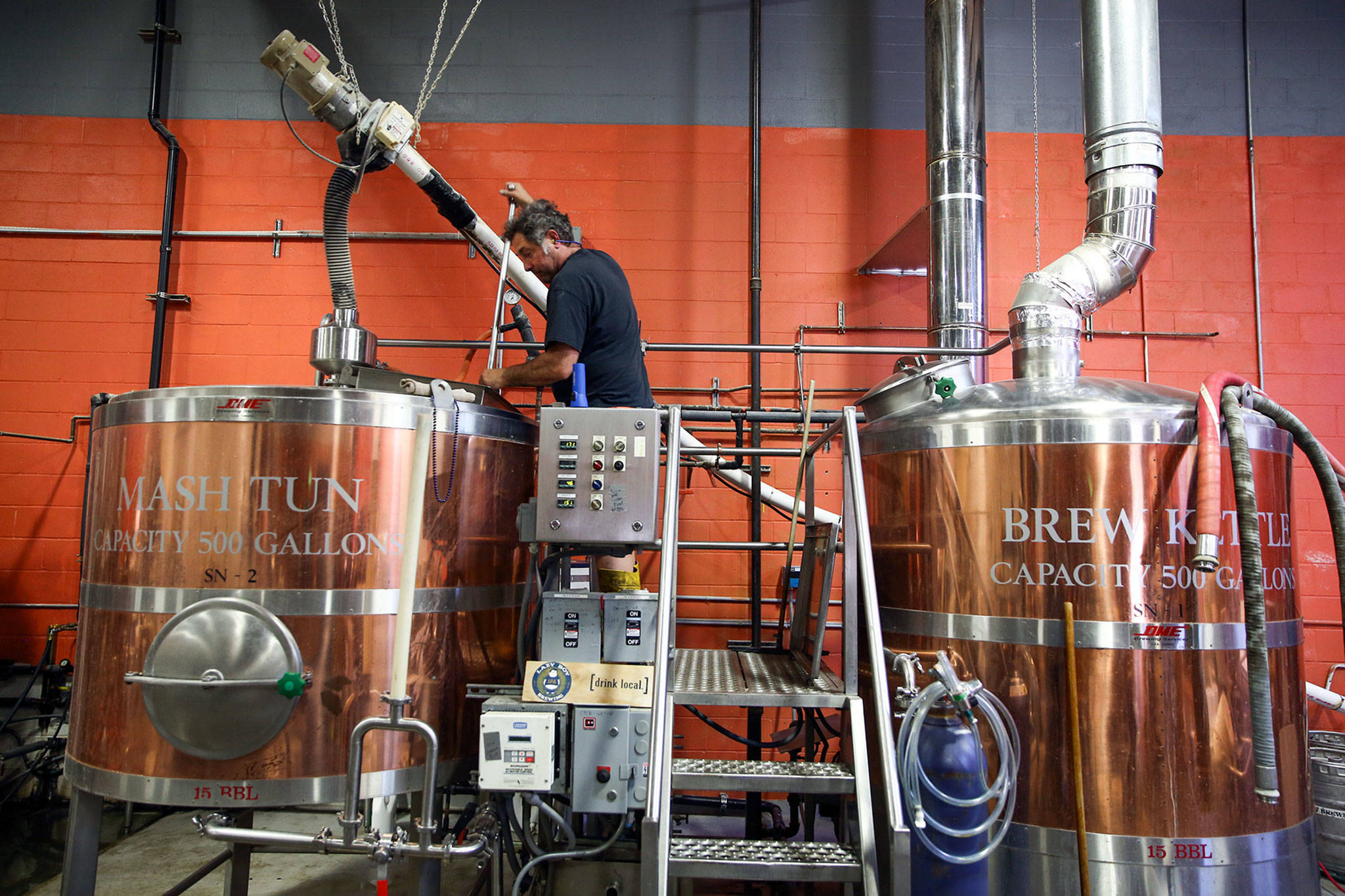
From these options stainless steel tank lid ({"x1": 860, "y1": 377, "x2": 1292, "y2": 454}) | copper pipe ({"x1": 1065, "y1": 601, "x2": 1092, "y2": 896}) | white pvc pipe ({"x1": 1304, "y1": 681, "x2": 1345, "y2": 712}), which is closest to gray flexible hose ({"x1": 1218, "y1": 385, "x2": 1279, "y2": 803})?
stainless steel tank lid ({"x1": 860, "y1": 377, "x2": 1292, "y2": 454})

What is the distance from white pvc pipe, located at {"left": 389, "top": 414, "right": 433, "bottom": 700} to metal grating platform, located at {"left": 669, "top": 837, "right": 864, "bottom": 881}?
0.84 metres

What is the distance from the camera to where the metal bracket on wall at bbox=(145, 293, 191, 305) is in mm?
4223

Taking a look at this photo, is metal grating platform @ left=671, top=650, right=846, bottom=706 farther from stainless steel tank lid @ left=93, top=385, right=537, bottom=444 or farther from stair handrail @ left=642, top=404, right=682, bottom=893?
stainless steel tank lid @ left=93, top=385, right=537, bottom=444

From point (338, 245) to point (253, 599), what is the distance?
4.44ft

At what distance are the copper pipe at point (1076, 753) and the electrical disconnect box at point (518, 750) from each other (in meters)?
1.46

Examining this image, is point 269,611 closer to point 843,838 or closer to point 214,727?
point 214,727

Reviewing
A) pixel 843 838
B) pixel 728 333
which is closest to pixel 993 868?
pixel 843 838

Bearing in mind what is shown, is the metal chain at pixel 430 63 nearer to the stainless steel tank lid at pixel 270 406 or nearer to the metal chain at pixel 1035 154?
the stainless steel tank lid at pixel 270 406

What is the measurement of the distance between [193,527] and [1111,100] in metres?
3.69

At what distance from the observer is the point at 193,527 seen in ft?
7.39

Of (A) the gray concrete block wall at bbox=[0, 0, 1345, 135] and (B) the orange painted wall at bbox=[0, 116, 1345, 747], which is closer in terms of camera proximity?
(B) the orange painted wall at bbox=[0, 116, 1345, 747]

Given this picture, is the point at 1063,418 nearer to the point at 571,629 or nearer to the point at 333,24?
the point at 571,629

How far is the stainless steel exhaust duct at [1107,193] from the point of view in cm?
272

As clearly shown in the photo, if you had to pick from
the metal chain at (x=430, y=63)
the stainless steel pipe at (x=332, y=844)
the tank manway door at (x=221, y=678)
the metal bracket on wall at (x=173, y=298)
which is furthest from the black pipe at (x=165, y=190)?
the stainless steel pipe at (x=332, y=844)
